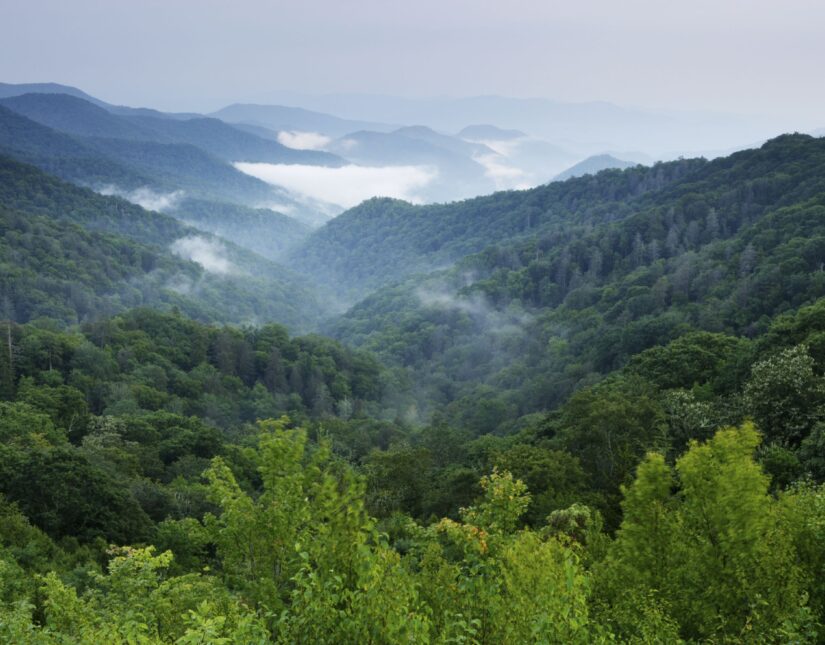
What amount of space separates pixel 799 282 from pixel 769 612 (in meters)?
84.3

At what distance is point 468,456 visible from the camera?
63.2 m

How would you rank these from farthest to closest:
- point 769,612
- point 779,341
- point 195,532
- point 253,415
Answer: point 253,415 < point 779,341 < point 195,532 < point 769,612

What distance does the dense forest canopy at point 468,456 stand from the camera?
1338 cm

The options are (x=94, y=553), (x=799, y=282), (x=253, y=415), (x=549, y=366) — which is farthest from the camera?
(x=549, y=366)

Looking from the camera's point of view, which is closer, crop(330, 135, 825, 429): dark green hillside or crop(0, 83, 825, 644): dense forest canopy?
A: crop(0, 83, 825, 644): dense forest canopy

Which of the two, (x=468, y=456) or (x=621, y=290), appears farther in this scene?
(x=621, y=290)

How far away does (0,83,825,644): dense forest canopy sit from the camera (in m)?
13.4

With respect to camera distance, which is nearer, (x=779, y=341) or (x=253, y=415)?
→ (x=779, y=341)

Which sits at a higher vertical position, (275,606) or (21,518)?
(275,606)

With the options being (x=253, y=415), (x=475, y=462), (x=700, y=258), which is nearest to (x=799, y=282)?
(x=700, y=258)

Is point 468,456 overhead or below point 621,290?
below

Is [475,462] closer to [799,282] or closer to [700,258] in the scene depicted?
[799,282]

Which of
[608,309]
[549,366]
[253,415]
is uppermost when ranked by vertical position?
[608,309]

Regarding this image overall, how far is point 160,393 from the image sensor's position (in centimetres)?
9575
